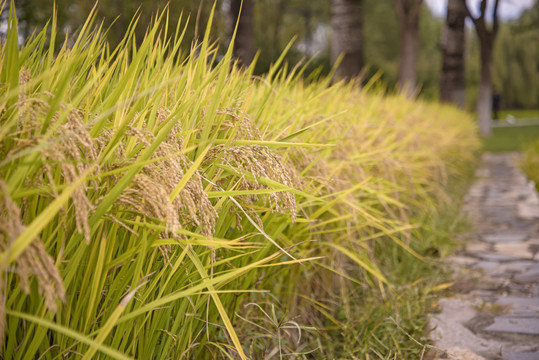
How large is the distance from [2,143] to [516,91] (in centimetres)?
3616

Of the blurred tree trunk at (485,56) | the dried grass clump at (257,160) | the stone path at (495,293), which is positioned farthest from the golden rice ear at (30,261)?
the blurred tree trunk at (485,56)

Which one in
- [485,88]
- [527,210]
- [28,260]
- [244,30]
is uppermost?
[244,30]

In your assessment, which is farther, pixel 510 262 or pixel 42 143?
pixel 510 262

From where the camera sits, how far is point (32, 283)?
1309 millimetres

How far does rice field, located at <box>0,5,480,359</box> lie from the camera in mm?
1183

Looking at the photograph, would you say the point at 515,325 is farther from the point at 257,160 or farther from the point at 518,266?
the point at 257,160

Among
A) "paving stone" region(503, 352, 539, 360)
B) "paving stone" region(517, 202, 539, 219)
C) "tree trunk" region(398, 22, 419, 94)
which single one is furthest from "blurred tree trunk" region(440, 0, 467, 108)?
"paving stone" region(503, 352, 539, 360)

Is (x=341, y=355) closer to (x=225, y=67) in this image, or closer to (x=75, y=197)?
(x=225, y=67)

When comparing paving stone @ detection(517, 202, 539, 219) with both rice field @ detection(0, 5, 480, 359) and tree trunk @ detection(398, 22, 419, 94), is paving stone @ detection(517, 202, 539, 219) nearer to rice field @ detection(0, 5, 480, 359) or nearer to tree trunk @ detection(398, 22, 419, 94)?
rice field @ detection(0, 5, 480, 359)

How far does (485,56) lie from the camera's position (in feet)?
47.4

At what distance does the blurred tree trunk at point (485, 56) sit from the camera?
13.5 metres

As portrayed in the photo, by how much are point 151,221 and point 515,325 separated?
198 centimetres

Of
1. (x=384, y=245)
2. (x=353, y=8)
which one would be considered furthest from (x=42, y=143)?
(x=353, y=8)

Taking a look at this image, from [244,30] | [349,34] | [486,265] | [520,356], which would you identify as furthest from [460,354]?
[349,34]
